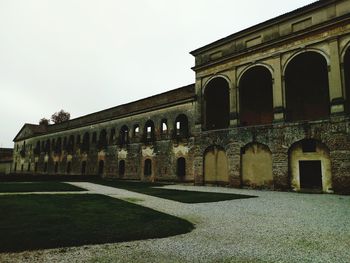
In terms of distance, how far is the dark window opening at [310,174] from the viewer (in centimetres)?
1449

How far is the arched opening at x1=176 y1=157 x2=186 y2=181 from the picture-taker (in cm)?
2139

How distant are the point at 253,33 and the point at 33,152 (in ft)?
133

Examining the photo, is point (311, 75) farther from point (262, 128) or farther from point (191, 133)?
point (191, 133)

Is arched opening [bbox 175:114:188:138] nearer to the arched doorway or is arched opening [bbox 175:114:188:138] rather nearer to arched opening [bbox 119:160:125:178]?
the arched doorway

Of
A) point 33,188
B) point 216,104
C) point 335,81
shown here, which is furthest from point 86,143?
point 335,81

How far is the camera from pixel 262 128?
54.3ft

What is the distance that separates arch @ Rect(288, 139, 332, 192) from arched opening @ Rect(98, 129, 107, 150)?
68.3ft

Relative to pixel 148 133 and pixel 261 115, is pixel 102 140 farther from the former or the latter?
pixel 261 115

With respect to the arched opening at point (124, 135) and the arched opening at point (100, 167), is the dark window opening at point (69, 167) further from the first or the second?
the arched opening at point (124, 135)

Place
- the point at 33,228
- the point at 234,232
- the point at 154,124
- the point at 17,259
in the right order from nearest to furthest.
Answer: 1. the point at 17,259
2. the point at 33,228
3. the point at 234,232
4. the point at 154,124

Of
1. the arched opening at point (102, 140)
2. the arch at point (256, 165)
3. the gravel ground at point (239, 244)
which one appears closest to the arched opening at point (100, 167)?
the arched opening at point (102, 140)

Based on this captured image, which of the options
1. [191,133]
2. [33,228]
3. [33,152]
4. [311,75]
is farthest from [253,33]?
[33,152]

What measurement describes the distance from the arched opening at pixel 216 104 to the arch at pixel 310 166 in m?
→ 7.02

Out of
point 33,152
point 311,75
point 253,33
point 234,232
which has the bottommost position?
point 234,232
